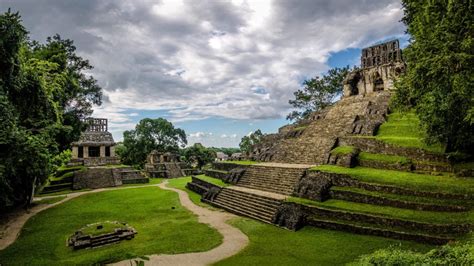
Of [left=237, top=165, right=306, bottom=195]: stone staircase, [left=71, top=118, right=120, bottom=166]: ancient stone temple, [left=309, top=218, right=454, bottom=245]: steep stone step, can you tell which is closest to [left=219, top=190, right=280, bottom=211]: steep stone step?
[left=237, top=165, right=306, bottom=195]: stone staircase

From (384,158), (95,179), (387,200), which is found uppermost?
(384,158)

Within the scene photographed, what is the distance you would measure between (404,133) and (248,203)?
1147 cm

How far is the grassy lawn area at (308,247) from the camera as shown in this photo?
372 inches

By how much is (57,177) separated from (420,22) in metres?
32.2

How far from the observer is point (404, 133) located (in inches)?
746

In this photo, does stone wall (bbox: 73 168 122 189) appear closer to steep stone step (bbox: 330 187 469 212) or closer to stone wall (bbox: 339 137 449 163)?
stone wall (bbox: 339 137 449 163)

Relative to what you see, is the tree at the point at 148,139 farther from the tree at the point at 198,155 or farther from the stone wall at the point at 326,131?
the stone wall at the point at 326,131

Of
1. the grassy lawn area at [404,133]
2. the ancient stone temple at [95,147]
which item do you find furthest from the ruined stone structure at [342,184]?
the ancient stone temple at [95,147]

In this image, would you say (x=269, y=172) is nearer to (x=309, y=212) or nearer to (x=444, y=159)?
(x=309, y=212)

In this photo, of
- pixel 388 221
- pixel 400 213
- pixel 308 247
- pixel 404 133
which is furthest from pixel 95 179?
pixel 404 133

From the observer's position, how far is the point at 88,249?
1119 cm

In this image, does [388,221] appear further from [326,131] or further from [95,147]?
[95,147]

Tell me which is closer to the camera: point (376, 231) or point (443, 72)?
point (443, 72)

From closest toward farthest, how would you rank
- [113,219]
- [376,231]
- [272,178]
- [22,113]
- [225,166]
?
1. [376,231]
2. [22,113]
3. [113,219]
4. [272,178]
5. [225,166]
